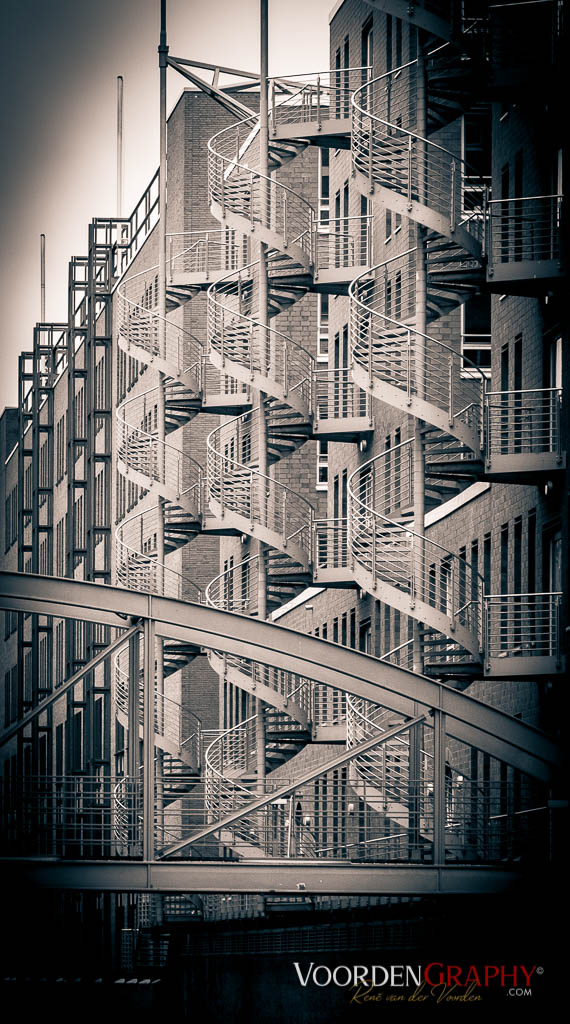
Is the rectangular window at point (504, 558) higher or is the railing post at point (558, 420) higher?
the railing post at point (558, 420)

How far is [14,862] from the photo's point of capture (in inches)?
1062

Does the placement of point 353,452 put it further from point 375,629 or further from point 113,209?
point 113,209

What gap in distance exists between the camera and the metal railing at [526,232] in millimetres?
33062

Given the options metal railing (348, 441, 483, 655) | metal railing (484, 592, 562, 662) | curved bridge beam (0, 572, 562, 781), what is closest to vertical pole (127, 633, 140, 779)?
curved bridge beam (0, 572, 562, 781)

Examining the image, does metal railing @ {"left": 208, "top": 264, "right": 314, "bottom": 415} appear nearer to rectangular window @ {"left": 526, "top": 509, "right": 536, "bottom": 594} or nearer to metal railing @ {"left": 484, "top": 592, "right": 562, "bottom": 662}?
metal railing @ {"left": 484, "top": 592, "right": 562, "bottom": 662}

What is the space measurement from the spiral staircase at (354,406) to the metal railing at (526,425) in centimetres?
40

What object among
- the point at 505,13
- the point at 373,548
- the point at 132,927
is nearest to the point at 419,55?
the point at 505,13

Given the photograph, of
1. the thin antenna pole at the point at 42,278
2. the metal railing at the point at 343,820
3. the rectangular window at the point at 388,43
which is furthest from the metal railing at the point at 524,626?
the thin antenna pole at the point at 42,278

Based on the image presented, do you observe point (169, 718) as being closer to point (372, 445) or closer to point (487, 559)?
point (372, 445)

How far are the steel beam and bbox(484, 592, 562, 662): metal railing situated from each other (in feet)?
16.4

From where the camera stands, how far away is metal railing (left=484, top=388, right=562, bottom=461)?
1276 inches

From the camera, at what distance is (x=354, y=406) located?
151ft

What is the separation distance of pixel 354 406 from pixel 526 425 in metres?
12.0

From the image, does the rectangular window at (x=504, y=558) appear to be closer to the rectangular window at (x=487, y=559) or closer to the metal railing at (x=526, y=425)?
the rectangular window at (x=487, y=559)
